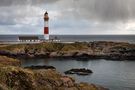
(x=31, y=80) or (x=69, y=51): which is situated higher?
(x=31, y=80)

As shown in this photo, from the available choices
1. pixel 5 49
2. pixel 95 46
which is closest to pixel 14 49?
pixel 5 49

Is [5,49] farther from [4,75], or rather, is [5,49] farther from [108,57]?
[4,75]

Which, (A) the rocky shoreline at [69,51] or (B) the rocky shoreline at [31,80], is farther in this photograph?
(A) the rocky shoreline at [69,51]

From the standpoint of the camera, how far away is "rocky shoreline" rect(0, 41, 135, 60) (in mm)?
135750

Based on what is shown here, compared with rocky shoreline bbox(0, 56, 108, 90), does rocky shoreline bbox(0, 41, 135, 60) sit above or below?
below

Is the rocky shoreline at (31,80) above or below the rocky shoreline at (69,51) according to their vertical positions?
above

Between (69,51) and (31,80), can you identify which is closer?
(31,80)

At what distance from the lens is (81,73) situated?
8612cm

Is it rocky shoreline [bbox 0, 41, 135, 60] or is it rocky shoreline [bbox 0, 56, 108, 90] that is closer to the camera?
rocky shoreline [bbox 0, 56, 108, 90]

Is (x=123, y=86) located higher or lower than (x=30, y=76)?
lower

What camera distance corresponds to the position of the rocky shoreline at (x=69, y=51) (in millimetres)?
135750

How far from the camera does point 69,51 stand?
140125 mm

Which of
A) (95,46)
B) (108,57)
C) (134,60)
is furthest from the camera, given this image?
(95,46)

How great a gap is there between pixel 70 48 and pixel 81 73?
57.5 m
